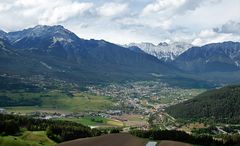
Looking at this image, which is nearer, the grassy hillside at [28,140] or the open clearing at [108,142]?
the open clearing at [108,142]

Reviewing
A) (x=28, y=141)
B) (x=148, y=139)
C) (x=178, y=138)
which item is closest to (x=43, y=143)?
(x=28, y=141)

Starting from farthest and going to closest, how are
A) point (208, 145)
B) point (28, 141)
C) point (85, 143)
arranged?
point (208, 145)
point (28, 141)
point (85, 143)

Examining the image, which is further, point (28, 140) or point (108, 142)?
point (28, 140)

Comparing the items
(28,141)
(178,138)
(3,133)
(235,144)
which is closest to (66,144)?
(28,141)

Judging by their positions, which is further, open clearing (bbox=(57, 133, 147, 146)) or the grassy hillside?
the grassy hillside

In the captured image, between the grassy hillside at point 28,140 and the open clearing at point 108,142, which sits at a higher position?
the open clearing at point 108,142

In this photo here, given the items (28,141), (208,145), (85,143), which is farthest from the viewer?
(208,145)

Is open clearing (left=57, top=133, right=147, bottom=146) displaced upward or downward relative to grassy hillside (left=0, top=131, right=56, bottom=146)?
upward

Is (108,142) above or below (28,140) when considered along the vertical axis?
above

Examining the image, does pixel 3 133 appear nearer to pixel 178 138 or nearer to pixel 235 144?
pixel 178 138

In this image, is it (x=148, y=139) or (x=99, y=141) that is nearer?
(x=99, y=141)
